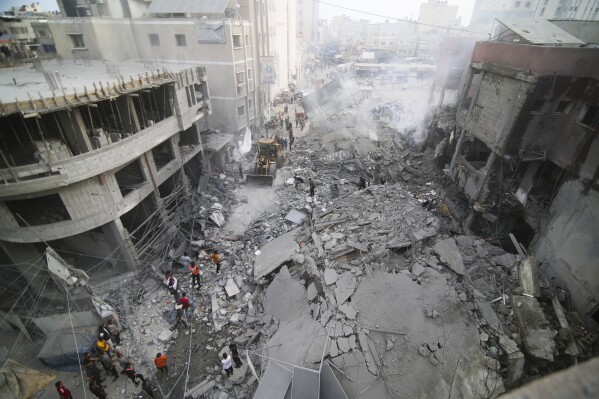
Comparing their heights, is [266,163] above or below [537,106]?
below

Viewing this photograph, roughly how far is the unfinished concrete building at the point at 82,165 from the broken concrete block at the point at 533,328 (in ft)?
46.9

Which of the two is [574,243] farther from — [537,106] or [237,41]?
[237,41]

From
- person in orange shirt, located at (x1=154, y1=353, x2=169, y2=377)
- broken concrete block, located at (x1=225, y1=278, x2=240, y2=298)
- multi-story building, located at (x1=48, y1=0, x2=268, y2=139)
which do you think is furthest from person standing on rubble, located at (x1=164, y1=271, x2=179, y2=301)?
multi-story building, located at (x1=48, y1=0, x2=268, y2=139)

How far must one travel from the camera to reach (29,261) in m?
13.1

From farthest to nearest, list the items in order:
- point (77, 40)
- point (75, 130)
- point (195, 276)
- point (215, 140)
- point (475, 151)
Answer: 1. point (77, 40)
2. point (215, 140)
3. point (475, 151)
4. point (195, 276)
5. point (75, 130)

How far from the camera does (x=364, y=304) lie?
987cm

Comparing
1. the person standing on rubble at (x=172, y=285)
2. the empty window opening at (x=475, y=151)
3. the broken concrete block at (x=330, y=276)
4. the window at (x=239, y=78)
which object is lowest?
the person standing on rubble at (x=172, y=285)

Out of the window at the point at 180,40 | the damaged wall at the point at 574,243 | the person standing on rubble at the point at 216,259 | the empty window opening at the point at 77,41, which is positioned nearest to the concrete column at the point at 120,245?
the person standing on rubble at the point at 216,259

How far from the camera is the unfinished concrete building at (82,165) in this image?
10.6 metres

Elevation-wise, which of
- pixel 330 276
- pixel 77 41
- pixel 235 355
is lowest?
pixel 235 355

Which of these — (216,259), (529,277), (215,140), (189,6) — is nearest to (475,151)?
(529,277)

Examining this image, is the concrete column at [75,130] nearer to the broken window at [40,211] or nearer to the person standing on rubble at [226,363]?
the broken window at [40,211]

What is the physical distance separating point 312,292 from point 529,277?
700 centimetres

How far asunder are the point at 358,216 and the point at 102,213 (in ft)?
36.5
